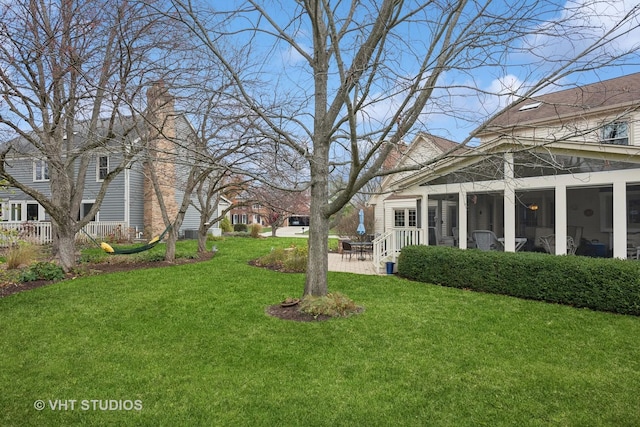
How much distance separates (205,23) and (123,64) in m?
4.42

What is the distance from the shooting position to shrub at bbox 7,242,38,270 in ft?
32.8

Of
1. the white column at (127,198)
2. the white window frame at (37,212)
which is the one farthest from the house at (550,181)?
the white window frame at (37,212)

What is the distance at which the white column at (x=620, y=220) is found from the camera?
23.7 feet

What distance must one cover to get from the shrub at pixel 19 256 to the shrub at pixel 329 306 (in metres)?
8.93

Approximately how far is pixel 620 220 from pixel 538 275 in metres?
1.97

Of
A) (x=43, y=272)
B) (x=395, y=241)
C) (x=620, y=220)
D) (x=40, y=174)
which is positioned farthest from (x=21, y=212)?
(x=620, y=220)

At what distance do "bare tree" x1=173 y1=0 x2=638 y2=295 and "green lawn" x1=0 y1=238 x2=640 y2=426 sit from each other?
177 cm

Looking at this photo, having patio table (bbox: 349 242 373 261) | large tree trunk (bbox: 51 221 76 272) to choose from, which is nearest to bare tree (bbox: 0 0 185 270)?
large tree trunk (bbox: 51 221 76 272)

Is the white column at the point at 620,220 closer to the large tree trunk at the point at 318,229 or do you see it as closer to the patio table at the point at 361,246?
the large tree trunk at the point at 318,229

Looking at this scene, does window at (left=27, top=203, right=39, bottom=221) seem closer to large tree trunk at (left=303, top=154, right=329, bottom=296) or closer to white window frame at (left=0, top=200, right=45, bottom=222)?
white window frame at (left=0, top=200, right=45, bottom=222)

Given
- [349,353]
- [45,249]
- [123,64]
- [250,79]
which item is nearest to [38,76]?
[123,64]

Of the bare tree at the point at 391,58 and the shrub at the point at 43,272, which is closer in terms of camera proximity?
the bare tree at the point at 391,58

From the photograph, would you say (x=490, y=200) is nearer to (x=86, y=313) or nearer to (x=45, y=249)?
(x=86, y=313)

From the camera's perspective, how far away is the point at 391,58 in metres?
4.88
